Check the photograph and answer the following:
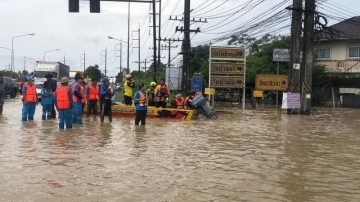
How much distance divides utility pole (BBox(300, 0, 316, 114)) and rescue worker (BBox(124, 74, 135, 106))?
9552mm

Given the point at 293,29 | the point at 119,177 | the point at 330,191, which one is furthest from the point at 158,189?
the point at 293,29

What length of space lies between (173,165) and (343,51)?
129ft

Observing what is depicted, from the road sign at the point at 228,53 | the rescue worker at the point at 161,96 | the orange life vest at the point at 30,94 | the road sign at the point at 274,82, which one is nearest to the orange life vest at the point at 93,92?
the orange life vest at the point at 30,94

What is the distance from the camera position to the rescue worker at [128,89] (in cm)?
2081

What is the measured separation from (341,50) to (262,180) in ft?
132

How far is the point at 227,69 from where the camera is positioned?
27594 millimetres

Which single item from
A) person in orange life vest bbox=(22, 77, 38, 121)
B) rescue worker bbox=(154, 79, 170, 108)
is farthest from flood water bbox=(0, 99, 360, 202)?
rescue worker bbox=(154, 79, 170, 108)

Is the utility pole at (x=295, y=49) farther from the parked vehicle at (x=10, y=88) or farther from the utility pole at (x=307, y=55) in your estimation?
the parked vehicle at (x=10, y=88)

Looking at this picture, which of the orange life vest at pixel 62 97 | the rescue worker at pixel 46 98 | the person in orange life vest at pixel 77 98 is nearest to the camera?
the orange life vest at pixel 62 97

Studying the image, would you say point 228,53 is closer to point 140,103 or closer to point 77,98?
point 140,103

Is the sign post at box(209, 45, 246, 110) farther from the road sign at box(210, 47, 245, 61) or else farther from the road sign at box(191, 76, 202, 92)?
the road sign at box(191, 76, 202, 92)

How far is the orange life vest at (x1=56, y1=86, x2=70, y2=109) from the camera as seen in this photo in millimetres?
14398

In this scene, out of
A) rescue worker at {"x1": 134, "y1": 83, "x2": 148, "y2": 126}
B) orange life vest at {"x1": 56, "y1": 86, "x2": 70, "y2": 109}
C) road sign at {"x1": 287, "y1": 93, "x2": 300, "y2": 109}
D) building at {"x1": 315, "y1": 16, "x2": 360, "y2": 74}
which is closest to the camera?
orange life vest at {"x1": 56, "y1": 86, "x2": 70, "y2": 109}

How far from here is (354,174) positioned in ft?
29.4
